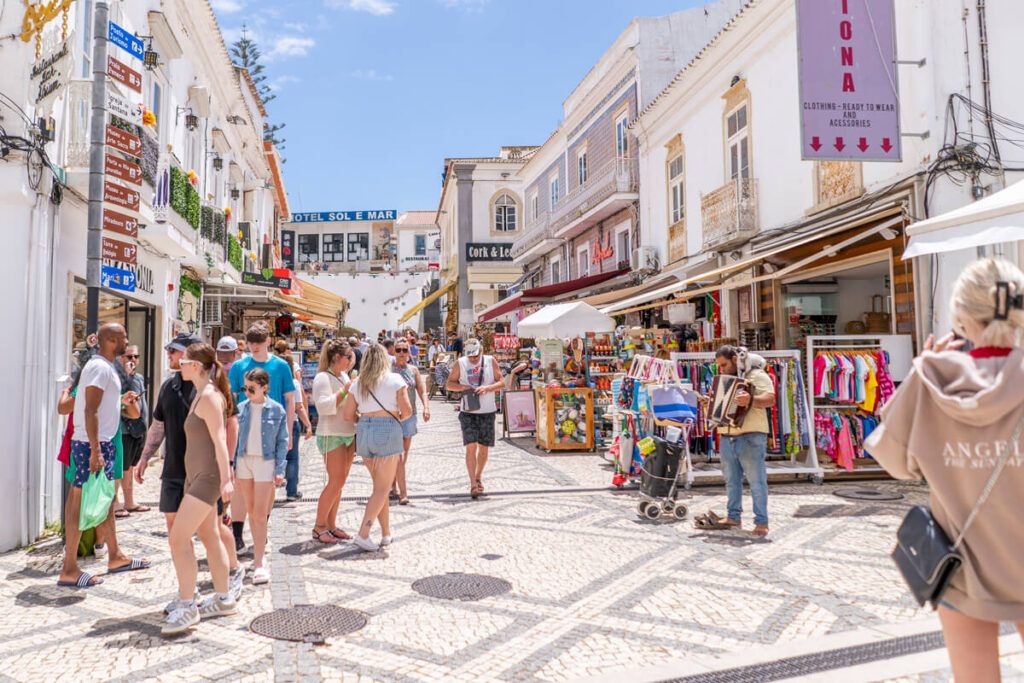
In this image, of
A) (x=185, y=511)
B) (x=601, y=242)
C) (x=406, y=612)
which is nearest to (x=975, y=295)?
(x=406, y=612)

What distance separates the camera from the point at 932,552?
7.64 ft

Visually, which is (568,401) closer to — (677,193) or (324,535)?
(324,535)

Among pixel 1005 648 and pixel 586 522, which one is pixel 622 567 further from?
pixel 1005 648

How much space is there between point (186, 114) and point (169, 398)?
35.9 feet

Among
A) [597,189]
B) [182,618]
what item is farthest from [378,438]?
[597,189]

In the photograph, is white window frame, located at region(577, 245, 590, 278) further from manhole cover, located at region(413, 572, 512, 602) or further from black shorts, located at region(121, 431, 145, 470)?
manhole cover, located at region(413, 572, 512, 602)

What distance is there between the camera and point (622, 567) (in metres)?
5.58

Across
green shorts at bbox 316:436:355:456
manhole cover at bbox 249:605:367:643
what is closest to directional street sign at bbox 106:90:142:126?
green shorts at bbox 316:436:355:456

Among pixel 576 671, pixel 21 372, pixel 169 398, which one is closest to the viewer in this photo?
pixel 576 671

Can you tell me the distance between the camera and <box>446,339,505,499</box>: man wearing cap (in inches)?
324

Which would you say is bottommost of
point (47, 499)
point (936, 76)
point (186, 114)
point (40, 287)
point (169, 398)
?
point (47, 499)

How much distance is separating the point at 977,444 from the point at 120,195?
23.0 feet

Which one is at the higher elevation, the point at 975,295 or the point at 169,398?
the point at 975,295

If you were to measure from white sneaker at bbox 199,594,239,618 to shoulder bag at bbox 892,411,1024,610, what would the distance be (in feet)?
12.2
